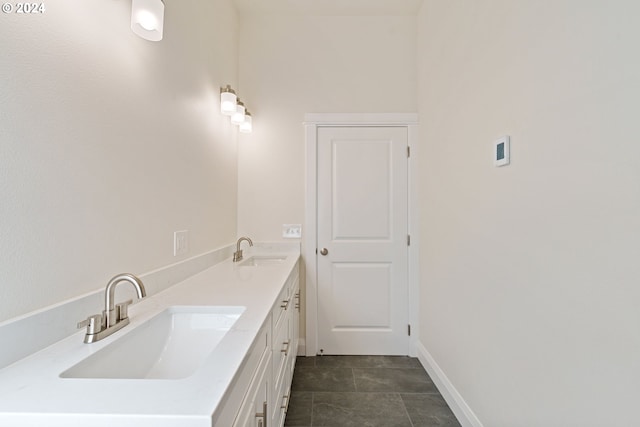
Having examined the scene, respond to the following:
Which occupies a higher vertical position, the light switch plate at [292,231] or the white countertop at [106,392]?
the light switch plate at [292,231]

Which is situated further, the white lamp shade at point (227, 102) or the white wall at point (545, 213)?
the white lamp shade at point (227, 102)

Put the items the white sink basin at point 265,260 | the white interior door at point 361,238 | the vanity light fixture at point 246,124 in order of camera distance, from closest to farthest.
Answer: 1. the white sink basin at point 265,260
2. the vanity light fixture at point 246,124
3. the white interior door at point 361,238

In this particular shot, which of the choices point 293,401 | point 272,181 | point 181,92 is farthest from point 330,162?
point 293,401

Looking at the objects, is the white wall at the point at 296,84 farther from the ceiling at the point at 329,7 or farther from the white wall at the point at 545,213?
→ the white wall at the point at 545,213

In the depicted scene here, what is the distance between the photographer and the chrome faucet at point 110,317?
2.63 ft

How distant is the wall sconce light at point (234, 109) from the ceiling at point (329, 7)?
35.1 inches

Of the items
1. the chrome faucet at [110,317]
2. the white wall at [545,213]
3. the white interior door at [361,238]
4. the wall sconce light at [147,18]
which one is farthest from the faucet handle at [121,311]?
the white interior door at [361,238]

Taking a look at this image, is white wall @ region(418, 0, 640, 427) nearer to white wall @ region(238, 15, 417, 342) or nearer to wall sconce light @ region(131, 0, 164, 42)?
white wall @ region(238, 15, 417, 342)

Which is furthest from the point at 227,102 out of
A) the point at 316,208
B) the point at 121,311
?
the point at 121,311

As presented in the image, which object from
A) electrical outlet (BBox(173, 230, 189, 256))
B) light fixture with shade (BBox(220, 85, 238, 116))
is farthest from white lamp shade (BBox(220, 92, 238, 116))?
electrical outlet (BBox(173, 230, 189, 256))

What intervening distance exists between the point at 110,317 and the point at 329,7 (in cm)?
268

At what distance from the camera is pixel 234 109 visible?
1.99 metres

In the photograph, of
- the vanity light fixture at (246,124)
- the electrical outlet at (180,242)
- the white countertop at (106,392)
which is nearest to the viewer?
the white countertop at (106,392)

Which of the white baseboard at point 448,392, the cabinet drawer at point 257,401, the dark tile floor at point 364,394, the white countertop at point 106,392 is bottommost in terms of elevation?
the dark tile floor at point 364,394
